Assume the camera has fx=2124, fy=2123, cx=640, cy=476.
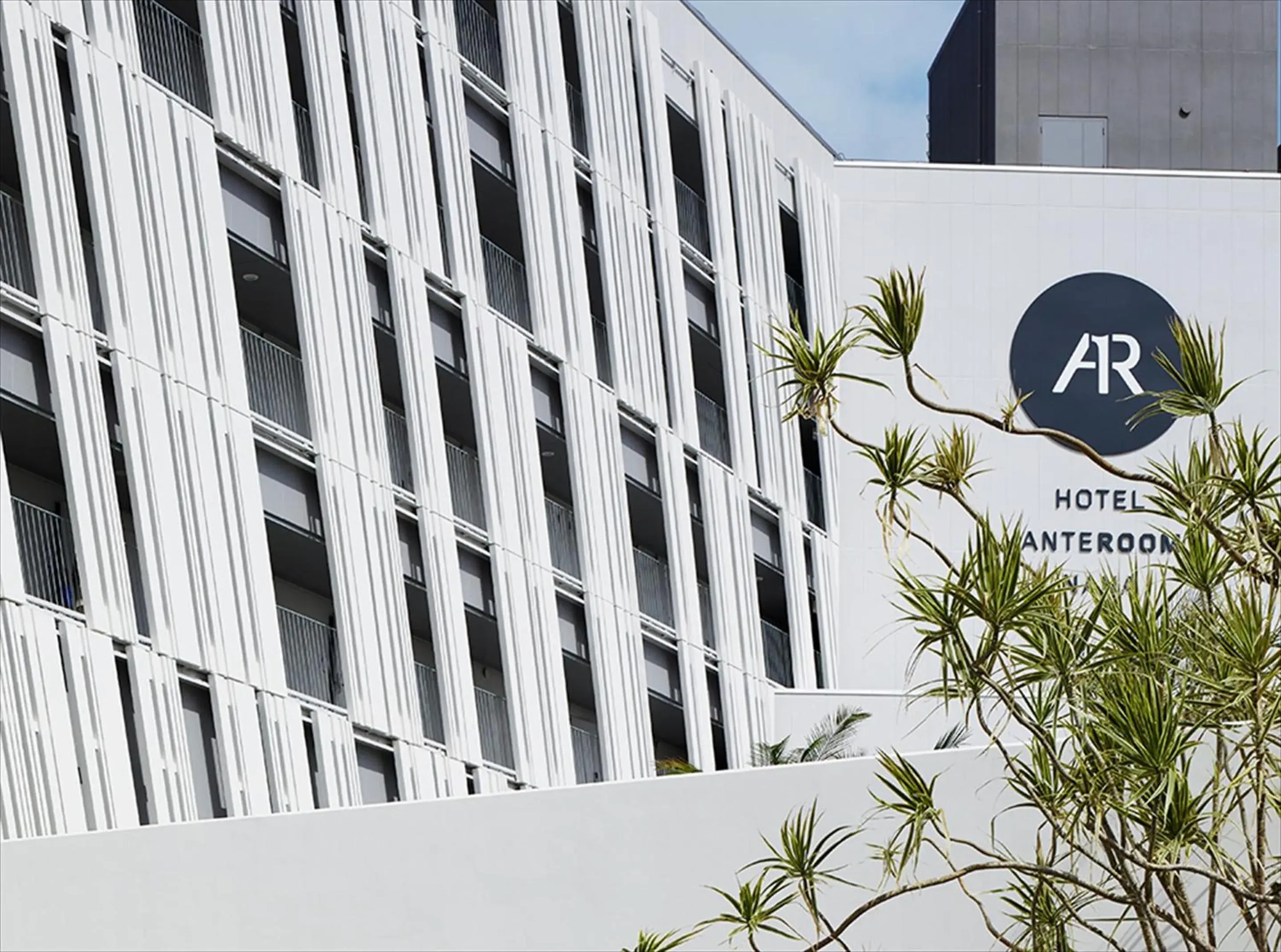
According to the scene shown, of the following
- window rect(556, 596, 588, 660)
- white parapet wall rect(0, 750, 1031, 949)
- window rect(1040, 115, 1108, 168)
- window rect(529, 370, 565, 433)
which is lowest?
white parapet wall rect(0, 750, 1031, 949)

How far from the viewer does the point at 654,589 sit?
32812mm

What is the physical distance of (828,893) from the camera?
15.9 m

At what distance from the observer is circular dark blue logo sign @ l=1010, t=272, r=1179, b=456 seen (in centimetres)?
3775

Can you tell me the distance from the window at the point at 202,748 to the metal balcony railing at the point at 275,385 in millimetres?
3872

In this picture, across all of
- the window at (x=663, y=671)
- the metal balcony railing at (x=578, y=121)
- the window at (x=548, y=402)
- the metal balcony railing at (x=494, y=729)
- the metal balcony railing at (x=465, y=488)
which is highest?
the metal balcony railing at (x=578, y=121)

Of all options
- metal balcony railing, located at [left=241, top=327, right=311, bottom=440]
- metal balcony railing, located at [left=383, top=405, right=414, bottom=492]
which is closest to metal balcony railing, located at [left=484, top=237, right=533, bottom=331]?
metal balcony railing, located at [left=383, top=405, right=414, bottom=492]

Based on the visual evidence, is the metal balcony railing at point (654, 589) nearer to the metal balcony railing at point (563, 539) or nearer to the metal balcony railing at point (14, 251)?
the metal balcony railing at point (563, 539)

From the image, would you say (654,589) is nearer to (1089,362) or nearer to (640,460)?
(640,460)

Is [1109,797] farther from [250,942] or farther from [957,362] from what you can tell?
[957,362]

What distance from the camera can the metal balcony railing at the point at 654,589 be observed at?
32.5 m

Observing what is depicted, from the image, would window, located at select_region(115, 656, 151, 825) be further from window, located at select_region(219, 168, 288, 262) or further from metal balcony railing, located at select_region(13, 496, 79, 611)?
window, located at select_region(219, 168, 288, 262)

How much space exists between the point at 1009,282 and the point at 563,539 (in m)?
11.4

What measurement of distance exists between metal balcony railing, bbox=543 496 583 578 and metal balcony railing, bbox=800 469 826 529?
627 cm

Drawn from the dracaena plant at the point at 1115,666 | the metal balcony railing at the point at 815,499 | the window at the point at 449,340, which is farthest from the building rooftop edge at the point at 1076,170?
the dracaena plant at the point at 1115,666
